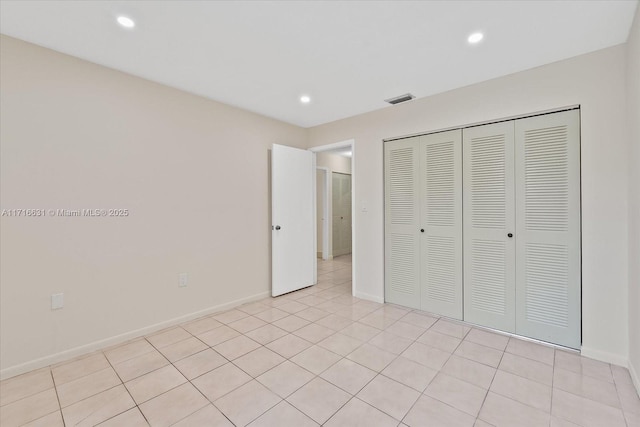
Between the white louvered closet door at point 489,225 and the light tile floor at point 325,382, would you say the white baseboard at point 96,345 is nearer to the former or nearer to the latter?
the light tile floor at point 325,382

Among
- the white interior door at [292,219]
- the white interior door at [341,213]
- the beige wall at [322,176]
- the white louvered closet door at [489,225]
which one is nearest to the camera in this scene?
the white louvered closet door at [489,225]

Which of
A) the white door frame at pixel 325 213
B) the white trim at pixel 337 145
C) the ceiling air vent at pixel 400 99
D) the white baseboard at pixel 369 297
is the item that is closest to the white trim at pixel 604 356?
the white baseboard at pixel 369 297

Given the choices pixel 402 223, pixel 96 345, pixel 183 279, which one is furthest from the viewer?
pixel 402 223

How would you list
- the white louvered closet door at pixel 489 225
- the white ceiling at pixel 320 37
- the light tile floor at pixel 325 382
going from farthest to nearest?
1. the white louvered closet door at pixel 489 225
2. the white ceiling at pixel 320 37
3. the light tile floor at pixel 325 382

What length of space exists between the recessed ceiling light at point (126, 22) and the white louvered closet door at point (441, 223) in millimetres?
2757

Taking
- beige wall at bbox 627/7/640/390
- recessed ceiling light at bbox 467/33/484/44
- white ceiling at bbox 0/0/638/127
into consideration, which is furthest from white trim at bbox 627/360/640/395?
recessed ceiling light at bbox 467/33/484/44

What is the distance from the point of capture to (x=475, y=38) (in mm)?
2055

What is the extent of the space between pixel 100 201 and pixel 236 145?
4.97ft

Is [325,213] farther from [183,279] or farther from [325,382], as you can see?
[325,382]

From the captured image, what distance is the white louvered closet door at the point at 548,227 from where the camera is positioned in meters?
2.34

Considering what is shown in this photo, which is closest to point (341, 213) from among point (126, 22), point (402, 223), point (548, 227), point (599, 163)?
point (402, 223)

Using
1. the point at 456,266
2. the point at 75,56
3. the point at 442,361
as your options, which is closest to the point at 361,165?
the point at 456,266

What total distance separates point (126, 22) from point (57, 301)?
214 centimetres

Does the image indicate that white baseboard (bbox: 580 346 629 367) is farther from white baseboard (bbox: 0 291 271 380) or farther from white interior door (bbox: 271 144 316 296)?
white baseboard (bbox: 0 291 271 380)
